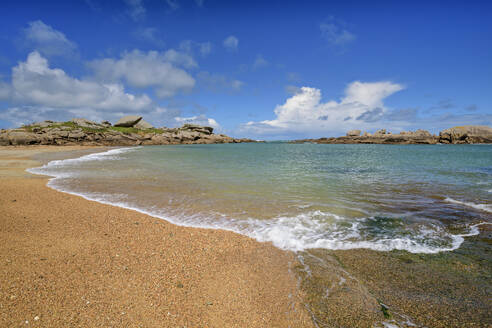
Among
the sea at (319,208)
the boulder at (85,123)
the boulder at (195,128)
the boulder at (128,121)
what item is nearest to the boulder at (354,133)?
the boulder at (195,128)

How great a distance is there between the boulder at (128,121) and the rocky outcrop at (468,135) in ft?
418

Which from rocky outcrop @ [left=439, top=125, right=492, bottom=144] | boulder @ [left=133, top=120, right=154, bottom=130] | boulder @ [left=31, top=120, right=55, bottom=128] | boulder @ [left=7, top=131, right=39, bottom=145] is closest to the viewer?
boulder @ [left=7, top=131, right=39, bottom=145]

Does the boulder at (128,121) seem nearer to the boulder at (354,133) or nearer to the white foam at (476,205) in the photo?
the white foam at (476,205)

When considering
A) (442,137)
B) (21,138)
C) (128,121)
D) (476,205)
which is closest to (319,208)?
(476,205)

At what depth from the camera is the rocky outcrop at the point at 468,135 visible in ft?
285

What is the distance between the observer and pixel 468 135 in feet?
284

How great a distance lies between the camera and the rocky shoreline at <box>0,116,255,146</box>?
53188mm

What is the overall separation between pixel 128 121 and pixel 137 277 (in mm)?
105825

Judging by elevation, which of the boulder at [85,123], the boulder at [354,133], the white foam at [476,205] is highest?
the boulder at [85,123]

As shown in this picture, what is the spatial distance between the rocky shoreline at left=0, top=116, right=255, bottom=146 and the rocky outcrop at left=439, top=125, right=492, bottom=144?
9801 centimetres

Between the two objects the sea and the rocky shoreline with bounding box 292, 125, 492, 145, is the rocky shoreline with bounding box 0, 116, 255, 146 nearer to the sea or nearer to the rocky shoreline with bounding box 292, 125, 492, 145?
the sea

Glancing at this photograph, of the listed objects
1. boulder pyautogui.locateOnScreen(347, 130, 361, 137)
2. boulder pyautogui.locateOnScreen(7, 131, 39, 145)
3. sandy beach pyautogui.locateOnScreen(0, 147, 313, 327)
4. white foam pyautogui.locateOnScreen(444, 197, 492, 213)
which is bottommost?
white foam pyautogui.locateOnScreen(444, 197, 492, 213)

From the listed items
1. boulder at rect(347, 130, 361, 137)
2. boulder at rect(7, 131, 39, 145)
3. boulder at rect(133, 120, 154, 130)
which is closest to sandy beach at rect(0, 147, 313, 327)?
boulder at rect(7, 131, 39, 145)

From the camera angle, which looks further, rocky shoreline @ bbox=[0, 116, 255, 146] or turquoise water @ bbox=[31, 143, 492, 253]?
rocky shoreline @ bbox=[0, 116, 255, 146]
